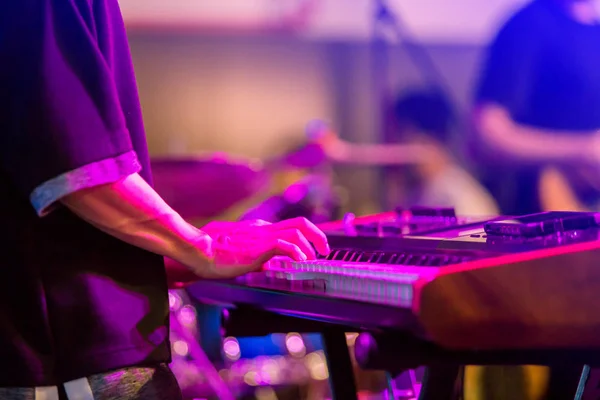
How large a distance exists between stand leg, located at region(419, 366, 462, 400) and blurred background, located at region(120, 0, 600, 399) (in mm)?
2957

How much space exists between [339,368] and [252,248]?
0.67m

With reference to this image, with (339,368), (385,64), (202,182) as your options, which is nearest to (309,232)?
(339,368)

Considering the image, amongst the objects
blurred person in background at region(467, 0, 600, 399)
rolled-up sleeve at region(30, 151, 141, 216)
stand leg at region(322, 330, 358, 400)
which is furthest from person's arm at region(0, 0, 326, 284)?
blurred person in background at region(467, 0, 600, 399)

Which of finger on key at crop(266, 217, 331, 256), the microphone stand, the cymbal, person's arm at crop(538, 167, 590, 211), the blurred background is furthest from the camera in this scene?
the blurred background

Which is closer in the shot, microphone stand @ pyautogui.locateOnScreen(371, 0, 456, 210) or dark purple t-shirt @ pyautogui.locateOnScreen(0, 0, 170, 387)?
dark purple t-shirt @ pyautogui.locateOnScreen(0, 0, 170, 387)

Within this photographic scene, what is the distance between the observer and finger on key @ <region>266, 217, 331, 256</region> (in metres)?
1.52

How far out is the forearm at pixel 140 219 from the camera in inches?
52.2

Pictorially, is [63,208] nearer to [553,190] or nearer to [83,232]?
[83,232]

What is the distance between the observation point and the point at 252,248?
1.44 m

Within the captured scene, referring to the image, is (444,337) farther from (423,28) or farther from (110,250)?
(423,28)

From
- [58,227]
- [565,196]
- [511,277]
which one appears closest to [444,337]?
[511,277]

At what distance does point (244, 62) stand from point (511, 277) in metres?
4.72

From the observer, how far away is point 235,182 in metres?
3.11

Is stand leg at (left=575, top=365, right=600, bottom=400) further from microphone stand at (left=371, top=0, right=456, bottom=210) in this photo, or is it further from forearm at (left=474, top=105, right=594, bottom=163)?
microphone stand at (left=371, top=0, right=456, bottom=210)
